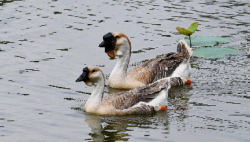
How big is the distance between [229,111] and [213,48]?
5712 mm

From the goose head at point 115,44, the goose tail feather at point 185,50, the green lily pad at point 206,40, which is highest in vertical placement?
the goose head at point 115,44

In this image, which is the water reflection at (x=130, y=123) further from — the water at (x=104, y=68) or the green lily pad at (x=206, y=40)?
the green lily pad at (x=206, y=40)

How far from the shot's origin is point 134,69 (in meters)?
16.2

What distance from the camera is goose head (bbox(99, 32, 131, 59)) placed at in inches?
601

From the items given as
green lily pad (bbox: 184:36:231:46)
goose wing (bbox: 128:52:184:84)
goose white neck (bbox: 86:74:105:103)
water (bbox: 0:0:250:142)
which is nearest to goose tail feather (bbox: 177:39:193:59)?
goose wing (bbox: 128:52:184:84)

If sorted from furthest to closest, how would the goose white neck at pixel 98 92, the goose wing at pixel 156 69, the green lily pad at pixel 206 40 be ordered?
the green lily pad at pixel 206 40 < the goose wing at pixel 156 69 < the goose white neck at pixel 98 92

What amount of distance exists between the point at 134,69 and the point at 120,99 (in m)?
3.17

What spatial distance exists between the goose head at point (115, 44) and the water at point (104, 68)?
1.22m

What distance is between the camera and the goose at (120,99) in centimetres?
1288

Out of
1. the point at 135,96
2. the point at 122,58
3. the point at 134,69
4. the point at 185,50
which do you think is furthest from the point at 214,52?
the point at 135,96

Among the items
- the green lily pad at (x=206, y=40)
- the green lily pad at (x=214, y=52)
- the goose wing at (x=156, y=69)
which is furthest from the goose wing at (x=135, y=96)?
the green lily pad at (x=206, y=40)

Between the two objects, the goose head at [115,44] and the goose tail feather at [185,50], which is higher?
the goose head at [115,44]

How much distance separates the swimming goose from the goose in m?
1.91

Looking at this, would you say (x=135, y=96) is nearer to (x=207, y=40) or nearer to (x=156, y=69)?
(x=156, y=69)
